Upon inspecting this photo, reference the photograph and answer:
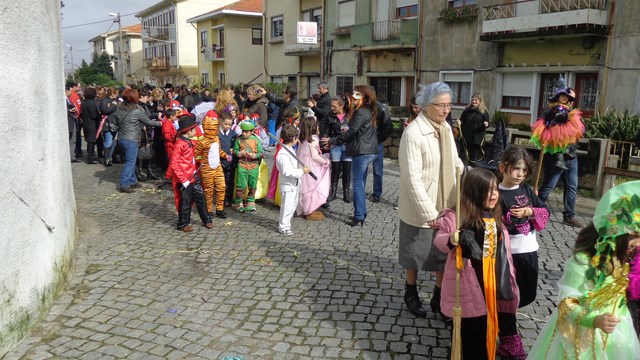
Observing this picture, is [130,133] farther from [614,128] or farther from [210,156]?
[614,128]

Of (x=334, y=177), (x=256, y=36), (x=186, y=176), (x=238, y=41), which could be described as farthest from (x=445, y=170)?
(x=256, y=36)

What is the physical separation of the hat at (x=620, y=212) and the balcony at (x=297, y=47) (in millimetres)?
23322

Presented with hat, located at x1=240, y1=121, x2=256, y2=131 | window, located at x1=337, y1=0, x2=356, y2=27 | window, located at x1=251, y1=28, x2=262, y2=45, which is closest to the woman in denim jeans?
hat, located at x1=240, y1=121, x2=256, y2=131

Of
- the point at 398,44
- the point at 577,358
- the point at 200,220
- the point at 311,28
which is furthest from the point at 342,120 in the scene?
the point at 311,28

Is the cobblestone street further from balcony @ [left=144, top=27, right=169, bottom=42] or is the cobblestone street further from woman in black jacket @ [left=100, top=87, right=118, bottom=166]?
balcony @ [left=144, top=27, right=169, bottom=42]

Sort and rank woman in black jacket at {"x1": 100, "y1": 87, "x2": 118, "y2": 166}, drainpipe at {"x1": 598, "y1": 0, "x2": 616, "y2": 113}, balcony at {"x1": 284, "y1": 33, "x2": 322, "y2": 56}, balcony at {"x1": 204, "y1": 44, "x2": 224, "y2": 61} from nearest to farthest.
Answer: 1. woman in black jacket at {"x1": 100, "y1": 87, "x2": 118, "y2": 166}
2. drainpipe at {"x1": 598, "y1": 0, "x2": 616, "y2": 113}
3. balcony at {"x1": 284, "y1": 33, "x2": 322, "y2": 56}
4. balcony at {"x1": 204, "y1": 44, "x2": 224, "y2": 61}

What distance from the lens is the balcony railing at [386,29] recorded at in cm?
2058

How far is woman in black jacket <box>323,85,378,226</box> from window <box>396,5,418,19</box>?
14422 mm

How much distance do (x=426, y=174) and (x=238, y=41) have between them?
114 ft

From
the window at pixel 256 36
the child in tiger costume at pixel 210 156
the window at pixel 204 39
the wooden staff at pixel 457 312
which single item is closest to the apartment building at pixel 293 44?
the window at pixel 256 36

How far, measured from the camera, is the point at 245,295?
498 cm

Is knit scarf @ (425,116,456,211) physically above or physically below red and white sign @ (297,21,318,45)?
below

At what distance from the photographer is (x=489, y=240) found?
10.9ft

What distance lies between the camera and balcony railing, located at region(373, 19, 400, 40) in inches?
810
